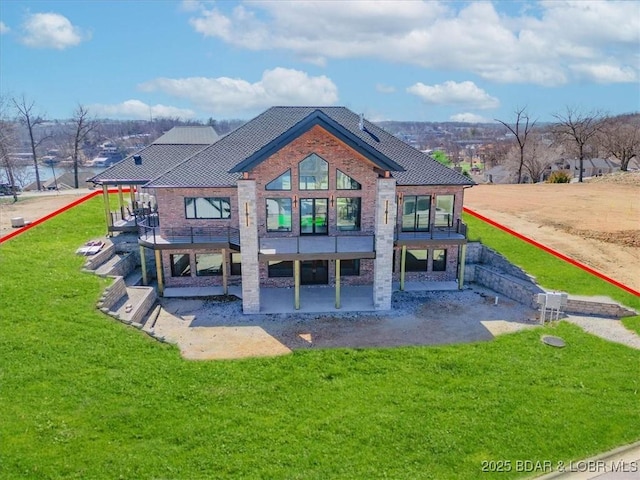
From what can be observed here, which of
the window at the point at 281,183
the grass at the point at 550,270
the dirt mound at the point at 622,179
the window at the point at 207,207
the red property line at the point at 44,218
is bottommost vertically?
the grass at the point at 550,270

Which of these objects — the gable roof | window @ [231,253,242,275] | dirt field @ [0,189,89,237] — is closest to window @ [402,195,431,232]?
window @ [231,253,242,275]

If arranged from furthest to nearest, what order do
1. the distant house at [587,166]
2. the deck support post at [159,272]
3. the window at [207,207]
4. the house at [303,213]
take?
the distant house at [587,166]
the window at [207,207]
the deck support post at [159,272]
the house at [303,213]

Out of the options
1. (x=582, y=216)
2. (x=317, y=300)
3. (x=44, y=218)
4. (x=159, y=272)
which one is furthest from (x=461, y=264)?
Answer: (x=44, y=218)

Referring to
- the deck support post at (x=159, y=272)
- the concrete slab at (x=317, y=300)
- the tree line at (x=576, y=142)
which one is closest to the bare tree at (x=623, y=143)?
the tree line at (x=576, y=142)

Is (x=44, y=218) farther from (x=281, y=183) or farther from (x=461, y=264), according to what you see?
(x=461, y=264)

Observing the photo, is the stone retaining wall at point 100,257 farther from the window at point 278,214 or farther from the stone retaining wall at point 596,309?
the stone retaining wall at point 596,309

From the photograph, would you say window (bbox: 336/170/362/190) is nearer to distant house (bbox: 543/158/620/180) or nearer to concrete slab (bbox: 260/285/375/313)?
concrete slab (bbox: 260/285/375/313)
